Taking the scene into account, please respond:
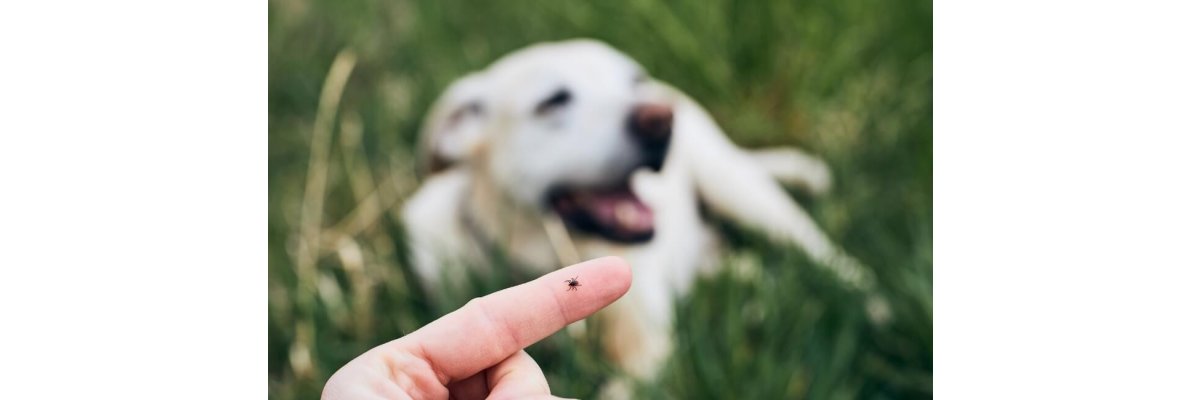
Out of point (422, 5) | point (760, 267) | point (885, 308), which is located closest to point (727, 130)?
point (760, 267)

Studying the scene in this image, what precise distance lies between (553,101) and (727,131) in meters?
0.47

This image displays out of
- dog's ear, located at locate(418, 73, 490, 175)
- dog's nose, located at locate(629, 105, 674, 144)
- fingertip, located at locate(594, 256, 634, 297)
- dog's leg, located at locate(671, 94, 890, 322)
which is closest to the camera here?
fingertip, located at locate(594, 256, 634, 297)

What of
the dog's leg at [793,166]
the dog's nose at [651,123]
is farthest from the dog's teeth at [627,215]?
the dog's leg at [793,166]

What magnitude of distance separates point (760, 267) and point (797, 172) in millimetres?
304

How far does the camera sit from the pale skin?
0.74 m

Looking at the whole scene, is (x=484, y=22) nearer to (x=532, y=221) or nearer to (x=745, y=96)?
(x=745, y=96)

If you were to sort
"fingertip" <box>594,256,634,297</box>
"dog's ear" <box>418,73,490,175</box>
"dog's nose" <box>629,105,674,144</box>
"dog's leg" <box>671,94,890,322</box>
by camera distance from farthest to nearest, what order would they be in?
"dog's leg" <box>671,94,890,322</box>
"dog's ear" <box>418,73,490,175</box>
"dog's nose" <box>629,105,674,144</box>
"fingertip" <box>594,256,634,297</box>

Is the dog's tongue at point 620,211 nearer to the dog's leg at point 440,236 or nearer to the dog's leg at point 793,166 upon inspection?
the dog's leg at point 440,236

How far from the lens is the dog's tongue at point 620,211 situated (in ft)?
4.19

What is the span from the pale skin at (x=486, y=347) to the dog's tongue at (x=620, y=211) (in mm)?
496

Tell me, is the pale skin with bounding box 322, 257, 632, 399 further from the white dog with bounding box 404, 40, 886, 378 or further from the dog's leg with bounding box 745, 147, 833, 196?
the dog's leg with bounding box 745, 147, 833, 196

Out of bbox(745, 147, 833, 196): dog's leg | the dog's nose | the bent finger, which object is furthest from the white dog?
the bent finger

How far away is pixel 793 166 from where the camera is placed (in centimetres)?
164

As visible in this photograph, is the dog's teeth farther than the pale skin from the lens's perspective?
Yes
